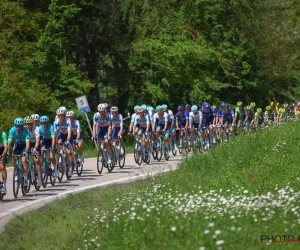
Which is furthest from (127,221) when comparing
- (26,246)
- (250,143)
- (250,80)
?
(250,80)

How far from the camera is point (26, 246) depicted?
11.8 metres

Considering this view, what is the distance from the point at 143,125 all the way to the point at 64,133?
503cm

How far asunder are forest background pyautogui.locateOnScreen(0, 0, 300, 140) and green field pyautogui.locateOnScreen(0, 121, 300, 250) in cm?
1856

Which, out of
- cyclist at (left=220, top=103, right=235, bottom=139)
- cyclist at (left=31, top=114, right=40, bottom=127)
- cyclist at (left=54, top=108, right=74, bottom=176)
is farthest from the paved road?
cyclist at (left=220, top=103, right=235, bottom=139)

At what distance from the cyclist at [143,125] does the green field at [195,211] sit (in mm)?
6877

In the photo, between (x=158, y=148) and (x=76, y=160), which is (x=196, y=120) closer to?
(x=158, y=148)

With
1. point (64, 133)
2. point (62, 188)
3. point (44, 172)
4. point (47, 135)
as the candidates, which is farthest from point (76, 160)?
point (62, 188)

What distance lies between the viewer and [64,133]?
21.8 meters

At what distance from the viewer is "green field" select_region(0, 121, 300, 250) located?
8.30 meters

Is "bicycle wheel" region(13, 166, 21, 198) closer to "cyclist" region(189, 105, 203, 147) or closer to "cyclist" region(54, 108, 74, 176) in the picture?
"cyclist" region(54, 108, 74, 176)

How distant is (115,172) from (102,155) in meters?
0.68

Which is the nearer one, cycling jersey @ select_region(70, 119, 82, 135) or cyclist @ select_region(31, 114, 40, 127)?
cyclist @ select_region(31, 114, 40, 127)

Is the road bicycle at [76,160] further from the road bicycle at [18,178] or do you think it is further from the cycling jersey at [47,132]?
the road bicycle at [18,178]

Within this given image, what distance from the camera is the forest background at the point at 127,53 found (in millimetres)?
37375
